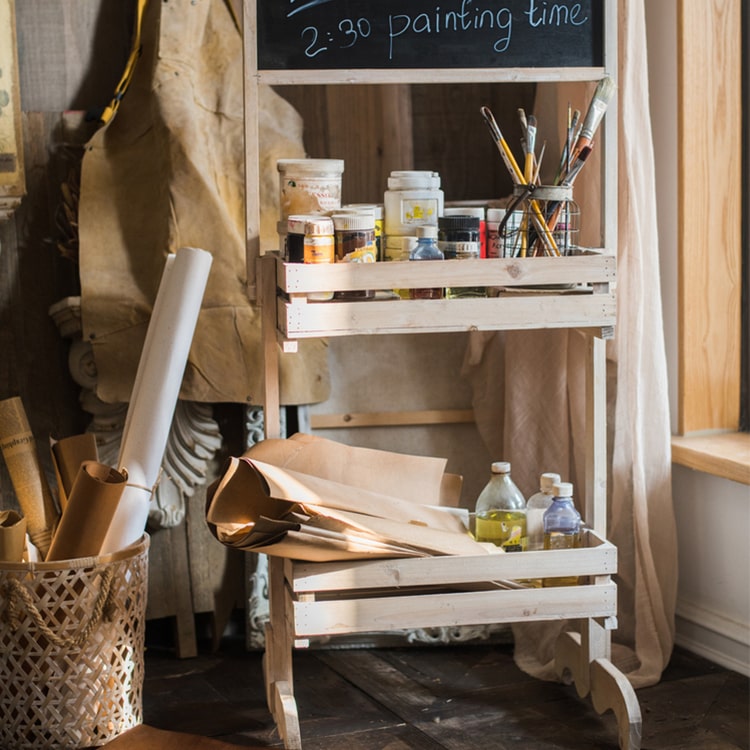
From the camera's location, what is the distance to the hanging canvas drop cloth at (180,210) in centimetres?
254

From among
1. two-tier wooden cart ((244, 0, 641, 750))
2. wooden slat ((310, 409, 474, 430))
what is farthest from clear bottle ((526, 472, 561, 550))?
wooden slat ((310, 409, 474, 430))

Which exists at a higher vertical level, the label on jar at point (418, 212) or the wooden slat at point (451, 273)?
the label on jar at point (418, 212)

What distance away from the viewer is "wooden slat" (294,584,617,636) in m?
2.03

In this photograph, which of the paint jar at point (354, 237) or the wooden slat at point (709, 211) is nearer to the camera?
the paint jar at point (354, 237)

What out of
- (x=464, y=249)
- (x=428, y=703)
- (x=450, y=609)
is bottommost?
(x=428, y=703)

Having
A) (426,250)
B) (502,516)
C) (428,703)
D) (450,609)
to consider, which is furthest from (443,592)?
(426,250)

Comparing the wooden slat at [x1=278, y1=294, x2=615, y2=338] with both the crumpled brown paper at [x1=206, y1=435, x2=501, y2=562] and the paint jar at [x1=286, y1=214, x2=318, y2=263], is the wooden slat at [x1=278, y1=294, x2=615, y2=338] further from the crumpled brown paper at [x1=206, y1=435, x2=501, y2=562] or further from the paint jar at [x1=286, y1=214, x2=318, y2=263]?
the crumpled brown paper at [x1=206, y1=435, x2=501, y2=562]

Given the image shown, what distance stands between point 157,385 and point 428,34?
32.6 inches

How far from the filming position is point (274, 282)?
2.16 metres

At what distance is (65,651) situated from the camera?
2.12 meters

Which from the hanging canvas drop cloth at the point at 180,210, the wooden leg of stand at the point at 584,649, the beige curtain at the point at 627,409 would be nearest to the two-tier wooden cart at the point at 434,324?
the wooden leg of stand at the point at 584,649

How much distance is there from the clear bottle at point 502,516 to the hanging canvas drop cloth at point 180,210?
1.89ft

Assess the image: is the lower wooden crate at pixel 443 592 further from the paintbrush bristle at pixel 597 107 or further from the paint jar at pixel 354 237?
the paintbrush bristle at pixel 597 107

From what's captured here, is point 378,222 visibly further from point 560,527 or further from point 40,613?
point 40,613
